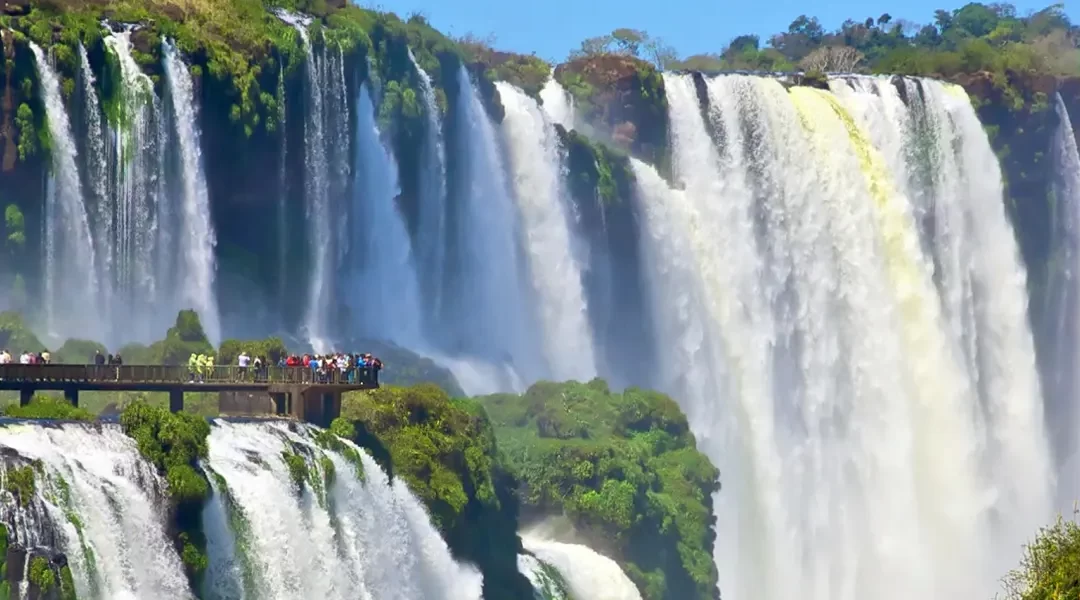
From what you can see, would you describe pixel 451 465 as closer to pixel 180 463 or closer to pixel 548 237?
pixel 180 463

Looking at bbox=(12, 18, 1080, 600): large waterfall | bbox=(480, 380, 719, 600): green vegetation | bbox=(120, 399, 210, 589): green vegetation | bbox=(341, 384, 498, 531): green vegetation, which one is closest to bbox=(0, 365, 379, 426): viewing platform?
bbox=(341, 384, 498, 531): green vegetation

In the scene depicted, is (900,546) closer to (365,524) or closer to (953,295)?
(953,295)

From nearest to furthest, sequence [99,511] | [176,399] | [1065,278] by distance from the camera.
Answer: [99,511] < [176,399] < [1065,278]

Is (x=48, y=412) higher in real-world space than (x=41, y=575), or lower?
higher

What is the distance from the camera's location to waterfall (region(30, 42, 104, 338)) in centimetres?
7331

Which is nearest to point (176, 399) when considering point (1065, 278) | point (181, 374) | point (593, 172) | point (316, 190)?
point (181, 374)

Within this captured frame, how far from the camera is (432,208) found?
89938 millimetres

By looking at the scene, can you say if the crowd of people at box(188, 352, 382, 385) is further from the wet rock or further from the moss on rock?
the moss on rock

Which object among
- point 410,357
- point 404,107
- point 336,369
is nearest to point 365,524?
point 336,369

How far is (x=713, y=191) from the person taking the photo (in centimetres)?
9869

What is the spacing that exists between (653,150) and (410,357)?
20159 mm

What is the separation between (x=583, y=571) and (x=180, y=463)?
22.2 m

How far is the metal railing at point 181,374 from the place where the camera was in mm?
56406

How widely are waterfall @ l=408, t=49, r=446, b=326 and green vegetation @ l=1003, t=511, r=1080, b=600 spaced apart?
43023 mm
